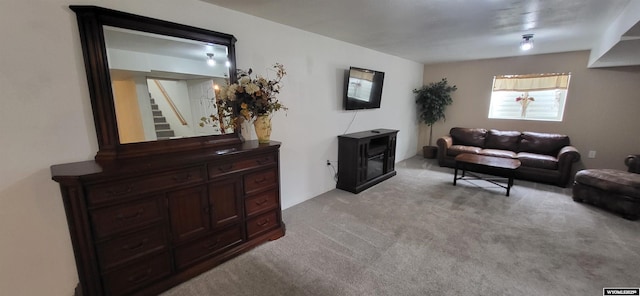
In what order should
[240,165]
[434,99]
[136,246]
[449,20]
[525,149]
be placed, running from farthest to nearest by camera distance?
[434,99] < [525,149] < [449,20] < [240,165] < [136,246]

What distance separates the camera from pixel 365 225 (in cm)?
269

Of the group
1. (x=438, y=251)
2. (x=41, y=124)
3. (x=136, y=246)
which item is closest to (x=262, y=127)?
(x=136, y=246)

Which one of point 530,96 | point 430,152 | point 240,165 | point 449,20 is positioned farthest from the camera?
point 430,152

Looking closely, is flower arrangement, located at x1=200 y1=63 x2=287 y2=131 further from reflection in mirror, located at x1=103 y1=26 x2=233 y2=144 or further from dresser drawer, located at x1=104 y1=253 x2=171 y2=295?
dresser drawer, located at x1=104 y1=253 x2=171 y2=295

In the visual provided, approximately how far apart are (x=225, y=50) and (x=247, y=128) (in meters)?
0.77

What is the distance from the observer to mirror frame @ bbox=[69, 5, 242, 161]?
1577mm

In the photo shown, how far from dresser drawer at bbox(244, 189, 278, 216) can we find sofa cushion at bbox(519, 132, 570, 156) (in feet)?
15.7

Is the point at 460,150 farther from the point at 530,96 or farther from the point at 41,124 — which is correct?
the point at 41,124

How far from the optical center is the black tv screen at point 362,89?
142 inches

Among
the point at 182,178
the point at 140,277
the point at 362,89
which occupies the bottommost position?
the point at 140,277

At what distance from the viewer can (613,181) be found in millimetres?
2908

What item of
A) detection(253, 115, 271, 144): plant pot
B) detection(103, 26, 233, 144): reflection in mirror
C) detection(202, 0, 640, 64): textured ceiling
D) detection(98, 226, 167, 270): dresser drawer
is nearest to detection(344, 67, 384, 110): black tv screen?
detection(202, 0, 640, 64): textured ceiling

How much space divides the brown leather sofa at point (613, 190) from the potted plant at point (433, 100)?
2551mm

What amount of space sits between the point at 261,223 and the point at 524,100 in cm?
550
